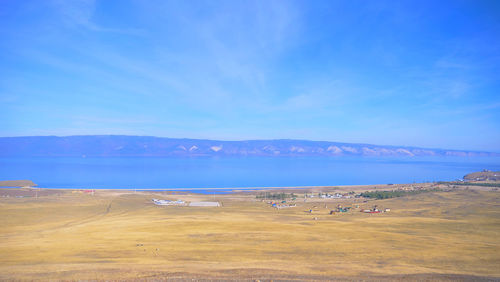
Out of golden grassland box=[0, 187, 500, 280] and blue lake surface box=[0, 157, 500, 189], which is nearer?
golden grassland box=[0, 187, 500, 280]

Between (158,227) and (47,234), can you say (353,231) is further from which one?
(47,234)

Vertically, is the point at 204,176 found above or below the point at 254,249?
above

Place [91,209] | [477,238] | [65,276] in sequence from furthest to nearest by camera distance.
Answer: [91,209] < [477,238] < [65,276]

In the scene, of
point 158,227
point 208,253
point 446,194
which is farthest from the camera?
point 446,194

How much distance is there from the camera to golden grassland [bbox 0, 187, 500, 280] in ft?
30.7

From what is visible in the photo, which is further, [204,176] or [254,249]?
[204,176]

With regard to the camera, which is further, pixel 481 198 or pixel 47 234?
pixel 481 198

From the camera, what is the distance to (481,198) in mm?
28688

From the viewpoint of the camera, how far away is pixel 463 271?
Result: 9883 mm

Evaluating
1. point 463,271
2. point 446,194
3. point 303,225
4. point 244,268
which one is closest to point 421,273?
point 463,271

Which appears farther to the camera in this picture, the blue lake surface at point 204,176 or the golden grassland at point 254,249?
the blue lake surface at point 204,176

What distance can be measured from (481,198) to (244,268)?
2850 centimetres

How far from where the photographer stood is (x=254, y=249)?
12375 mm

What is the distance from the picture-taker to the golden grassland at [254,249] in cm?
937
